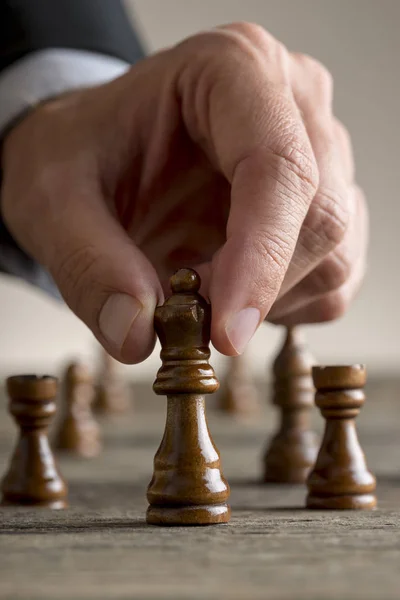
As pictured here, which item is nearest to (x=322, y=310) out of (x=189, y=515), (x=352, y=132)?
(x=189, y=515)

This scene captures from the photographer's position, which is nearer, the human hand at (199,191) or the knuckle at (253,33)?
the human hand at (199,191)

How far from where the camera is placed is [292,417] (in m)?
1.52

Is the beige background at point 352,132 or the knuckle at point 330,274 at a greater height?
the beige background at point 352,132

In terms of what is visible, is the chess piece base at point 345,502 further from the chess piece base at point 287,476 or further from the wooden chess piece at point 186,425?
the chess piece base at point 287,476

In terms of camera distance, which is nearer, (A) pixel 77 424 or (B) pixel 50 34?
(B) pixel 50 34

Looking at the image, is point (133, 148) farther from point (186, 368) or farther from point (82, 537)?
point (82, 537)

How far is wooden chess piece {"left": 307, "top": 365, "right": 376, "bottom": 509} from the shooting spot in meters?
1.00

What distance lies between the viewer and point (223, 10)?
497 centimetres

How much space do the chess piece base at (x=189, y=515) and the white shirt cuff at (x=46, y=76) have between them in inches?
33.3

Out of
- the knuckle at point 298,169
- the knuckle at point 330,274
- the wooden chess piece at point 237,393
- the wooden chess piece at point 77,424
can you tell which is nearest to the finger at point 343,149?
the knuckle at point 330,274

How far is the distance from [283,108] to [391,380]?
2.65 meters

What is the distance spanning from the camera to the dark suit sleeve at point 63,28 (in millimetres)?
1740

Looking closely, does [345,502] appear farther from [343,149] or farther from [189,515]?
[343,149]

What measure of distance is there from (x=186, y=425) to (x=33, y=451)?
35 centimetres
